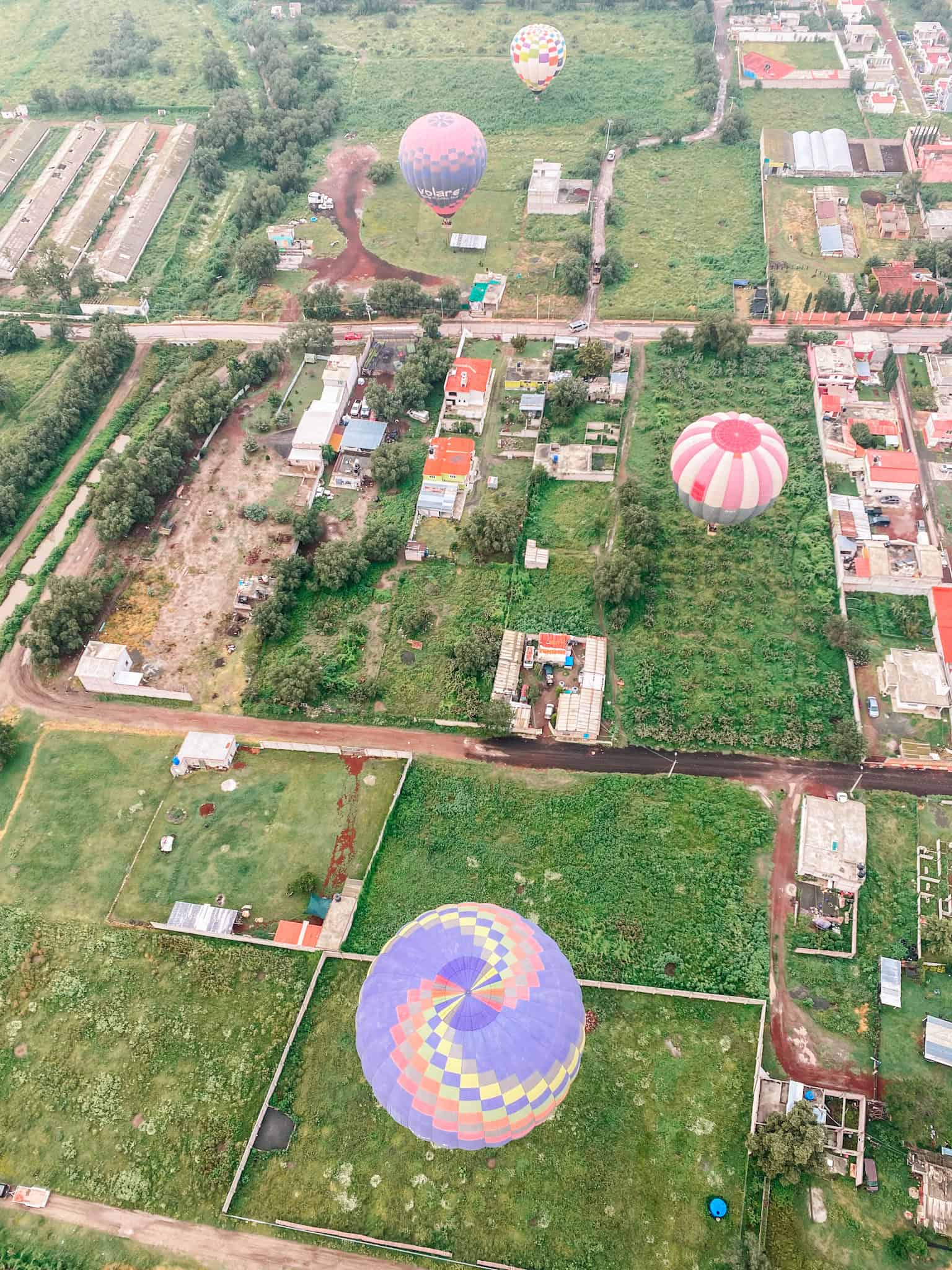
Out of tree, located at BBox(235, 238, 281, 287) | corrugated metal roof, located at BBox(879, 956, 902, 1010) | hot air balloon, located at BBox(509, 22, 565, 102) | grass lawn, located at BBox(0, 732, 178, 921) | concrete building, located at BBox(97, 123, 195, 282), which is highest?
hot air balloon, located at BBox(509, 22, 565, 102)

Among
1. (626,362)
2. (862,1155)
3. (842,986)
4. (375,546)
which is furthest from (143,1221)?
(626,362)

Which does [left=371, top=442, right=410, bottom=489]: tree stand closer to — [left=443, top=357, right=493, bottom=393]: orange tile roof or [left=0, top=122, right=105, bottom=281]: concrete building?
[left=443, top=357, right=493, bottom=393]: orange tile roof

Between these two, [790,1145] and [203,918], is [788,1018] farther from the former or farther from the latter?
[203,918]

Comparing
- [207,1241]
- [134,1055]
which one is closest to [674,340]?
[134,1055]

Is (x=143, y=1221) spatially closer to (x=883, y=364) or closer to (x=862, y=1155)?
(x=862, y=1155)

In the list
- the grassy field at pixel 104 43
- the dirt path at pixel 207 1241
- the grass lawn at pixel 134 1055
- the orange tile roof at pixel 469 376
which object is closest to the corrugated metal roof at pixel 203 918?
the grass lawn at pixel 134 1055

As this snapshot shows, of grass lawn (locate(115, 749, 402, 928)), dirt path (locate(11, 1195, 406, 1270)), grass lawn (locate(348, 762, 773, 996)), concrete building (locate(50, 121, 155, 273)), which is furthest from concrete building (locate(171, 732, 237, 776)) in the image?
concrete building (locate(50, 121, 155, 273))
